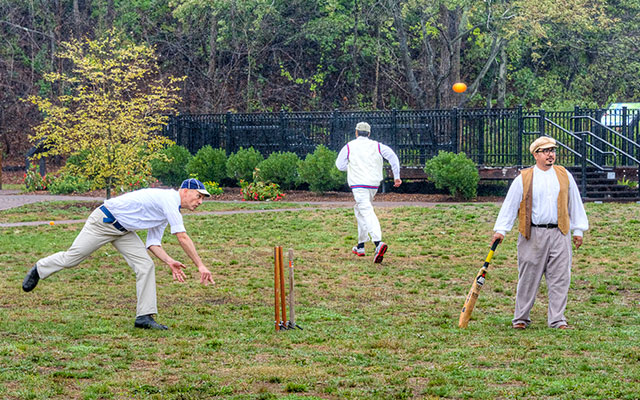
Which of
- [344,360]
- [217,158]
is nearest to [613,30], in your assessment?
[217,158]

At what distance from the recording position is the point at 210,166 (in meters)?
25.6

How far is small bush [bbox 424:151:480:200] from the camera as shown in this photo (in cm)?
2200

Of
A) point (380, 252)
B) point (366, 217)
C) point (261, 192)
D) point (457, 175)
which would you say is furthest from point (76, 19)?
point (380, 252)

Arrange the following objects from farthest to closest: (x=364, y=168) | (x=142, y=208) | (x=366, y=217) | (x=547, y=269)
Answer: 1. (x=364, y=168)
2. (x=366, y=217)
3. (x=547, y=269)
4. (x=142, y=208)

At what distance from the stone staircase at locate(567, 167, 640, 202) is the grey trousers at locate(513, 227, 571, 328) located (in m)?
12.9

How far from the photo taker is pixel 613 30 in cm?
3603

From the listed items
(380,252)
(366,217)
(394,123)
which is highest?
(394,123)

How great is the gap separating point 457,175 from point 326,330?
13827mm

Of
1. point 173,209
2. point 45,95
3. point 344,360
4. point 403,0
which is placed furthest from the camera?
point 45,95

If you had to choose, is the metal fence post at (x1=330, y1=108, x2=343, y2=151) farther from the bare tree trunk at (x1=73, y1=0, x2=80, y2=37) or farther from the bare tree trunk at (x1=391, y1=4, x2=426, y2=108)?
the bare tree trunk at (x1=73, y1=0, x2=80, y2=37)

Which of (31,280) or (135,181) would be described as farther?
(135,181)

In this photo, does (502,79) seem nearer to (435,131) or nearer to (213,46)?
(213,46)

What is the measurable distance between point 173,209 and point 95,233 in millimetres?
862

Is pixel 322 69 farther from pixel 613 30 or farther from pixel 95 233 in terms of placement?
pixel 95 233
